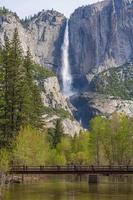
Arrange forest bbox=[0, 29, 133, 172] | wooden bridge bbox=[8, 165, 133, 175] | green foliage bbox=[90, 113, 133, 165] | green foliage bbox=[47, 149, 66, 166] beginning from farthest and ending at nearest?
green foliage bbox=[47, 149, 66, 166] → green foliage bbox=[90, 113, 133, 165] → forest bbox=[0, 29, 133, 172] → wooden bridge bbox=[8, 165, 133, 175]

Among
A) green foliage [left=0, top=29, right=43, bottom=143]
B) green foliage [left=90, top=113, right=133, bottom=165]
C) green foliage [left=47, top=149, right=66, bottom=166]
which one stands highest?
green foliage [left=0, top=29, right=43, bottom=143]

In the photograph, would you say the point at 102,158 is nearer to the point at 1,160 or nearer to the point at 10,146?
the point at 10,146

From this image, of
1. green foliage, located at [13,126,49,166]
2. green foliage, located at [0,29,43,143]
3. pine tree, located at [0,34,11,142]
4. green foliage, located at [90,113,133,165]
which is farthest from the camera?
green foliage, located at [90,113,133,165]

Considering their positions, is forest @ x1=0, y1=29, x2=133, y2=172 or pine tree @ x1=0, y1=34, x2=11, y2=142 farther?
pine tree @ x1=0, y1=34, x2=11, y2=142

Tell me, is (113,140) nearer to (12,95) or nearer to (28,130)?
(28,130)

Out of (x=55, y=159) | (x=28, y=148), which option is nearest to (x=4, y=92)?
(x=28, y=148)

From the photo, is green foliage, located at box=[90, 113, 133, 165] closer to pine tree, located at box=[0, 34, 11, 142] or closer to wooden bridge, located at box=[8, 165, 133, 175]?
pine tree, located at box=[0, 34, 11, 142]

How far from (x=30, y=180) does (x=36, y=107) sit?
2508 cm

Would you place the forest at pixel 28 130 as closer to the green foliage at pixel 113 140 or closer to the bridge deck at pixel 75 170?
the green foliage at pixel 113 140

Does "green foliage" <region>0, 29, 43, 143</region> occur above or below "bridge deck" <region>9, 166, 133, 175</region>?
above

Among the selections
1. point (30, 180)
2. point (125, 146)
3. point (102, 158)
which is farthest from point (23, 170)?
point (102, 158)

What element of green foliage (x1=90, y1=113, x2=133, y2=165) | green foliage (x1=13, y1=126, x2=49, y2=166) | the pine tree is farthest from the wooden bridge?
green foliage (x1=90, y1=113, x2=133, y2=165)

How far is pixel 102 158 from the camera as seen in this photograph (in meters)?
113

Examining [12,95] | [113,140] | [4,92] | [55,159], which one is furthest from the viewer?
[55,159]
